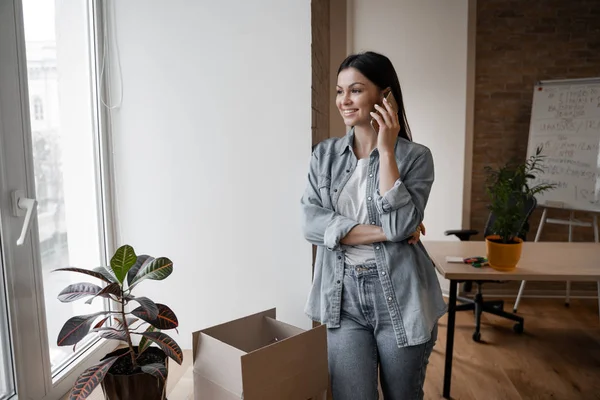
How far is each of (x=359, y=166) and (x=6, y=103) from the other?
3.80 ft

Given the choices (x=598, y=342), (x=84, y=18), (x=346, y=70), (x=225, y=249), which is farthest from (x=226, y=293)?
(x=598, y=342)

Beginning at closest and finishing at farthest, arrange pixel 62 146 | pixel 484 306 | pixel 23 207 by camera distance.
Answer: pixel 23 207, pixel 62 146, pixel 484 306

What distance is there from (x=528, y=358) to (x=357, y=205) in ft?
7.49

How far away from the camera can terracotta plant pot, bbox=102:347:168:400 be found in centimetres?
140

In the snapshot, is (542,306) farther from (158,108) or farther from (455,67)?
(158,108)

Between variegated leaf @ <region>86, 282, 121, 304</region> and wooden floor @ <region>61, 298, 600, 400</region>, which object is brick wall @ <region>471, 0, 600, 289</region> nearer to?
wooden floor @ <region>61, 298, 600, 400</region>

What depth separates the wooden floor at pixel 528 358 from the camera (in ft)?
8.96

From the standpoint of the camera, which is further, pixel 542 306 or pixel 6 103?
pixel 542 306

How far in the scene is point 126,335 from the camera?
146cm

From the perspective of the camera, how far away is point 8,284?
151 centimetres

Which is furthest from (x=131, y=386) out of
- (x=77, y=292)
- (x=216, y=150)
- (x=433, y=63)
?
(x=433, y=63)

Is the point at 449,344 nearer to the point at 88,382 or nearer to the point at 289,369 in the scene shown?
the point at 289,369

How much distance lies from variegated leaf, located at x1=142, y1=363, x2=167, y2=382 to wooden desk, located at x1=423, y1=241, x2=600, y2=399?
5.38ft

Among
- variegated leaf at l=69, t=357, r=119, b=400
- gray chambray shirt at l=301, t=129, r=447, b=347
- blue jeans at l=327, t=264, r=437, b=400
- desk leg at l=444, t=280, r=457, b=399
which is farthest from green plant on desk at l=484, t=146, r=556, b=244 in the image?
variegated leaf at l=69, t=357, r=119, b=400
